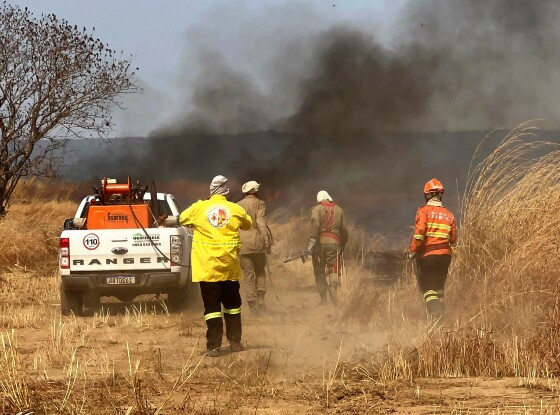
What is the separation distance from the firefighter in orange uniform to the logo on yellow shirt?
7.56ft

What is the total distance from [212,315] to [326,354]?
126 cm

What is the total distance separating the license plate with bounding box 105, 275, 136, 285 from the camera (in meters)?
12.9

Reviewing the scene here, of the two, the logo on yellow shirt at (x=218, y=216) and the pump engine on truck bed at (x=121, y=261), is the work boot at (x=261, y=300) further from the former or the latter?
the logo on yellow shirt at (x=218, y=216)

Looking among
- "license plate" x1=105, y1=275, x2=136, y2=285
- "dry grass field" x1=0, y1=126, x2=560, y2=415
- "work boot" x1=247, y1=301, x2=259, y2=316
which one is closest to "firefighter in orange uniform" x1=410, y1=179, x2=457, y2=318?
"dry grass field" x1=0, y1=126, x2=560, y2=415

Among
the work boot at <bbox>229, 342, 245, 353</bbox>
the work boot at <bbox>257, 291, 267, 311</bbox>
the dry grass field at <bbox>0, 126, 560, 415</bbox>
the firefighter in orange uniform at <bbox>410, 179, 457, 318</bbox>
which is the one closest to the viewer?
the dry grass field at <bbox>0, 126, 560, 415</bbox>

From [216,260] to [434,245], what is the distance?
2626 mm

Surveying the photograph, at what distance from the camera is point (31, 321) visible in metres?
12.0

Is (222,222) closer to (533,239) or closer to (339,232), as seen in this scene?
(533,239)

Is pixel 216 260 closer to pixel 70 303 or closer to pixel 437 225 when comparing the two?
pixel 437 225

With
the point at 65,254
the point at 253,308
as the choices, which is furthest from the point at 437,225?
the point at 65,254

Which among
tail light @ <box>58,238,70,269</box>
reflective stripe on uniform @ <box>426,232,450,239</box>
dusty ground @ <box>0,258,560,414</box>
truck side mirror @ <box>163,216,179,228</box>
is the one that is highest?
truck side mirror @ <box>163,216,179,228</box>

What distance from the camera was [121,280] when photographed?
1291 centimetres

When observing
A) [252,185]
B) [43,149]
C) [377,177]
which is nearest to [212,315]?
[252,185]

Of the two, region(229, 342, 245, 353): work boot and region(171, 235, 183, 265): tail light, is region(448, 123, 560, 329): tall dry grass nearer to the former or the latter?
region(229, 342, 245, 353): work boot
